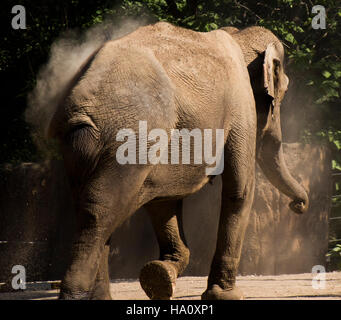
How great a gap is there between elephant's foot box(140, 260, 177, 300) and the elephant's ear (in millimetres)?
1763

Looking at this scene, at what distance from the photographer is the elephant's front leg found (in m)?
6.54

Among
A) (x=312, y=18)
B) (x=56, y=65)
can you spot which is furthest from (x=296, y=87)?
(x=56, y=65)

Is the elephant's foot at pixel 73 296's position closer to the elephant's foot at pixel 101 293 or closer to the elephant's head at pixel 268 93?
the elephant's foot at pixel 101 293

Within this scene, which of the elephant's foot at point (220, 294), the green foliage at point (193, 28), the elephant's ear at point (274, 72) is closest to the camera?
the elephant's foot at point (220, 294)

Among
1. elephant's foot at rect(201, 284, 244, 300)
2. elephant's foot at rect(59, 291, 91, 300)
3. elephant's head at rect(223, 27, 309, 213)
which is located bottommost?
elephant's foot at rect(201, 284, 244, 300)

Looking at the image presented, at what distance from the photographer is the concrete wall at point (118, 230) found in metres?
8.87

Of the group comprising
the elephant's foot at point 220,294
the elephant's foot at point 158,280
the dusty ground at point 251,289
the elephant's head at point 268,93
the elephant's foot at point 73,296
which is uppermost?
the elephant's head at point 268,93

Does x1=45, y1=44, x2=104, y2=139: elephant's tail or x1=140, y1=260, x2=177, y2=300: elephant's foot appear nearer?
x1=45, y1=44, x2=104, y2=139: elephant's tail

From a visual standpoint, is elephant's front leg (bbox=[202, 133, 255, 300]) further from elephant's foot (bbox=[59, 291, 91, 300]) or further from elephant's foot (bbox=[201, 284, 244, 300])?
elephant's foot (bbox=[59, 291, 91, 300])

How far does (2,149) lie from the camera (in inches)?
406

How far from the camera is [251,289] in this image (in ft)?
24.9

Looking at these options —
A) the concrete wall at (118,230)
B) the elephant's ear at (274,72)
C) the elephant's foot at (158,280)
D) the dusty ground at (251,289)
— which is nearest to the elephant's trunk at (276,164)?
the elephant's ear at (274,72)

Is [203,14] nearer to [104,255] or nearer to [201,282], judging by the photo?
[201,282]

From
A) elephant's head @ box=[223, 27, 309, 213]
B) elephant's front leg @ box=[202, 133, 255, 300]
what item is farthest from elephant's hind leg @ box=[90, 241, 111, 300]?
elephant's head @ box=[223, 27, 309, 213]
